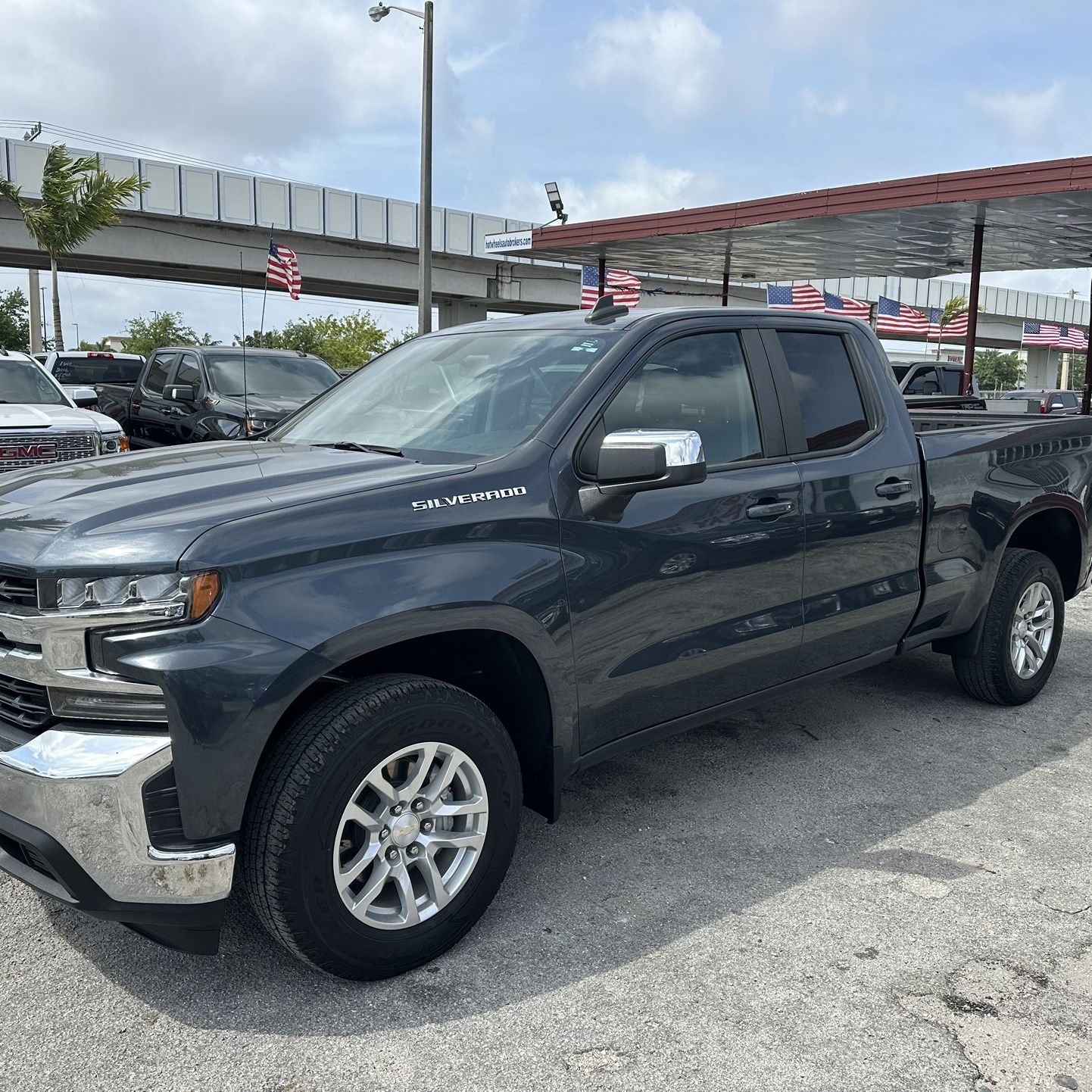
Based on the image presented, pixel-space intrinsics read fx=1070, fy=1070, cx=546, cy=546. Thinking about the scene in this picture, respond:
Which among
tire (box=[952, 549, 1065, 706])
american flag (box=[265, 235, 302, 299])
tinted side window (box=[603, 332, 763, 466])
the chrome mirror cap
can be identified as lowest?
tire (box=[952, 549, 1065, 706])

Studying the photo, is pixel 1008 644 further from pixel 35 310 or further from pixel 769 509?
pixel 35 310

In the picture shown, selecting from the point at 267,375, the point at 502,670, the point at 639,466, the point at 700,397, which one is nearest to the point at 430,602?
the point at 502,670

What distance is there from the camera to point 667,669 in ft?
11.7

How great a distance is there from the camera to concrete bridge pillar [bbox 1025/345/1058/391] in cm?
7950

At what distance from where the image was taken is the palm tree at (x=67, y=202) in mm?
21406

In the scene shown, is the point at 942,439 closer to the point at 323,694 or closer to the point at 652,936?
the point at 652,936

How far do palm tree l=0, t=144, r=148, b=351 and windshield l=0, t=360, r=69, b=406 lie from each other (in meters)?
13.3

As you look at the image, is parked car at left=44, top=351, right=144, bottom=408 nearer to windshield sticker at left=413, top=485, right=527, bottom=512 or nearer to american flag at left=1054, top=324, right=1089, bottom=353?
windshield sticker at left=413, top=485, right=527, bottom=512

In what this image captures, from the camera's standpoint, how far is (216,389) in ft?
39.9

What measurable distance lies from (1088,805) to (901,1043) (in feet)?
6.52

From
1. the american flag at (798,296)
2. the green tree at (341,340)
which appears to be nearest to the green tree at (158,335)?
the green tree at (341,340)

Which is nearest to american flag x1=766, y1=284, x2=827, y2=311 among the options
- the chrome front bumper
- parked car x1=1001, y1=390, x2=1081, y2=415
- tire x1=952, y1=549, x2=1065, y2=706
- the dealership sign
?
parked car x1=1001, y1=390, x2=1081, y2=415

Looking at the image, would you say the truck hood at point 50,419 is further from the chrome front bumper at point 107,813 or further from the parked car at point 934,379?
the parked car at point 934,379

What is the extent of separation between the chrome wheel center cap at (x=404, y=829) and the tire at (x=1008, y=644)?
3.32 meters
